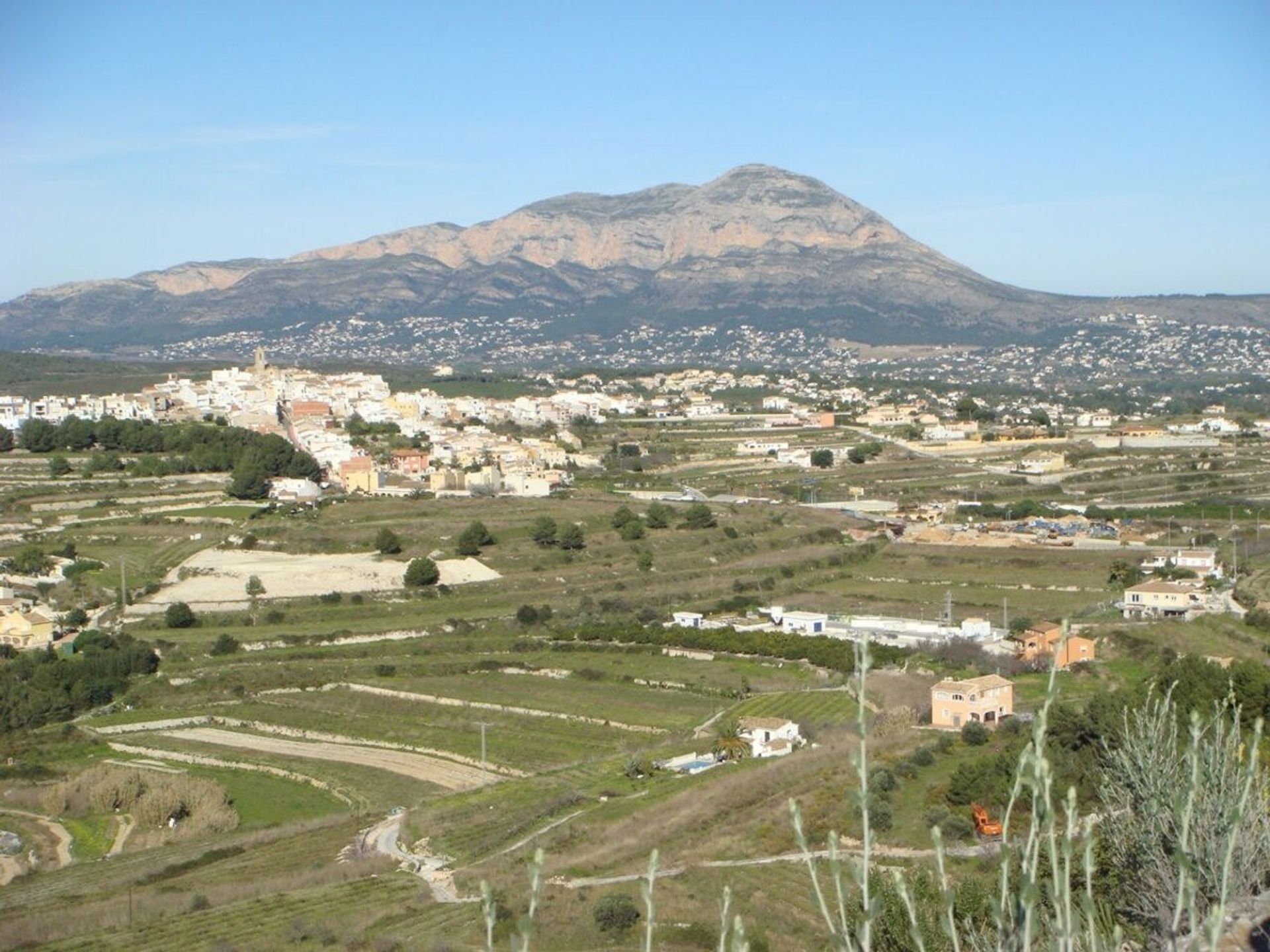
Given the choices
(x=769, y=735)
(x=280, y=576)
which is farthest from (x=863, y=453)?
(x=769, y=735)

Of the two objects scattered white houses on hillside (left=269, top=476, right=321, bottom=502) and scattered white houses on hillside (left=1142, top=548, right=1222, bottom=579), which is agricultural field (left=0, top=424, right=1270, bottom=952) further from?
scattered white houses on hillside (left=269, top=476, right=321, bottom=502)

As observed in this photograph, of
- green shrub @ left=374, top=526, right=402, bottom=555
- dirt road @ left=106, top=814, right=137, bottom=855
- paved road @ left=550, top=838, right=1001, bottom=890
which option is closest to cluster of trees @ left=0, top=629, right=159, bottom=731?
dirt road @ left=106, top=814, right=137, bottom=855

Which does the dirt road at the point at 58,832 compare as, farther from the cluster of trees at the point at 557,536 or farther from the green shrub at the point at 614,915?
the cluster of trees at the point at 557,536

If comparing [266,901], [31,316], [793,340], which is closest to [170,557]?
[266,901]

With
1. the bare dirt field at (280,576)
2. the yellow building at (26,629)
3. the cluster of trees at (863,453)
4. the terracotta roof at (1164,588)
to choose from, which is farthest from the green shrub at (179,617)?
the cluster of trees at (863,453)

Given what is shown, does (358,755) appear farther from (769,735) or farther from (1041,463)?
(1041,463)

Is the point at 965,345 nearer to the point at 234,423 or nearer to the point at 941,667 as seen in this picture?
the point at 234,423
